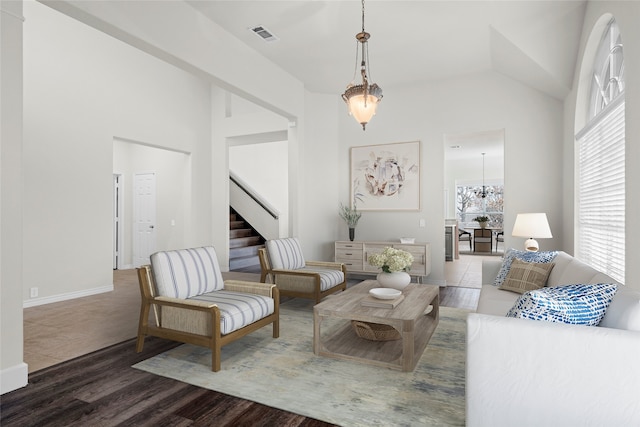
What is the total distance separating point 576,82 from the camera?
14.3ft

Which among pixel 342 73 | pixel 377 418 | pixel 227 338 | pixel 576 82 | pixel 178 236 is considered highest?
pixel 342 73

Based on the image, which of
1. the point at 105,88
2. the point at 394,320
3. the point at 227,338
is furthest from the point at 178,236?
the point at 394,320

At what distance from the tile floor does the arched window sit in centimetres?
150

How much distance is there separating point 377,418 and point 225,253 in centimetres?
576

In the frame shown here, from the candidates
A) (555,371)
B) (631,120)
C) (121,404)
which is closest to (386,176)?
(631,120)

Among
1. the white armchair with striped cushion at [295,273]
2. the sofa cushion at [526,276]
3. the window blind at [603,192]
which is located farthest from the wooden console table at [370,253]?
the sofa cushion at [526,276]

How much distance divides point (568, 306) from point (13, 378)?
3.29 m

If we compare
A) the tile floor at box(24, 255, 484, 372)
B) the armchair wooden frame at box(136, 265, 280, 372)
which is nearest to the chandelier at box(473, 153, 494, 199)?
the tile floor at box(24, 255, 484, 372)

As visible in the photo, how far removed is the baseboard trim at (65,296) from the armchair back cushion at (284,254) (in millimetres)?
2718

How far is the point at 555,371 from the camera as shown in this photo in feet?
5.21

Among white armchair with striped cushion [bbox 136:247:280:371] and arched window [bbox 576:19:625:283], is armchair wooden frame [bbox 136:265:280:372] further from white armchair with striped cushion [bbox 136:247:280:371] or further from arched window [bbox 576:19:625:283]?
arched window [bbox 576:19:625:283]

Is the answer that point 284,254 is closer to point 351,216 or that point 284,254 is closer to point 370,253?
point 370,253

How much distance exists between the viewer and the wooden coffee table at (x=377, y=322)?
2.68 meters

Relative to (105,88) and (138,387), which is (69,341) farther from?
(105,88)
